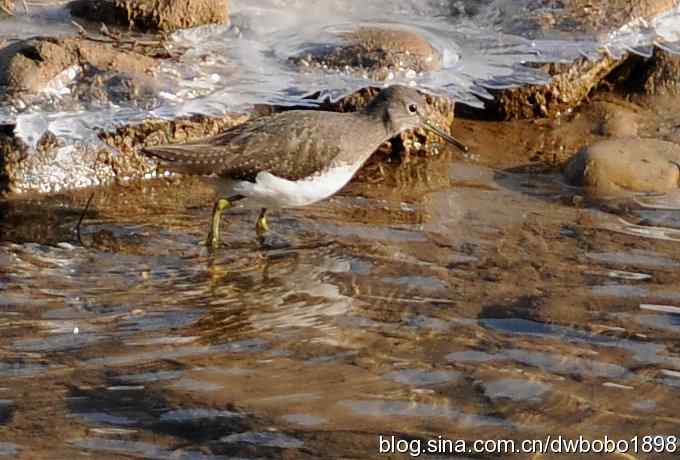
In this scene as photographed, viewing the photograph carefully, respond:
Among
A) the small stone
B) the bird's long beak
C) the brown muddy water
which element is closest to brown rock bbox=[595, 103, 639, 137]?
the small stone

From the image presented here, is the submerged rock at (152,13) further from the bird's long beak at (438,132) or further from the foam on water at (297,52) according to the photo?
the bird's long beak at (438,132)

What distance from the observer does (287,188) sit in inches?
262

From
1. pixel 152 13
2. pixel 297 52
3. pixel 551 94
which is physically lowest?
pixel 551 94

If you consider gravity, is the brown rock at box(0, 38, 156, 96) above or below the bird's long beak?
above

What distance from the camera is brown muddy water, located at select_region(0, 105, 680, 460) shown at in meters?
4.80

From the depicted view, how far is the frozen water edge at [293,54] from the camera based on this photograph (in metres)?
7.63

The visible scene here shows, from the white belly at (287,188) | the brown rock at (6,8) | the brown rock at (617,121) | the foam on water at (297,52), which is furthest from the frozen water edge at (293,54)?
the white belly at (287,188)

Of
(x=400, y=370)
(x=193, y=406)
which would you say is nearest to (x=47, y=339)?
(x=193, y=406)

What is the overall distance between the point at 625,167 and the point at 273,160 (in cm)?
209

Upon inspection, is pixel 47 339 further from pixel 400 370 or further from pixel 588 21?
pixel 588 21

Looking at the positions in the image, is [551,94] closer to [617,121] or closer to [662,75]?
[617,121]

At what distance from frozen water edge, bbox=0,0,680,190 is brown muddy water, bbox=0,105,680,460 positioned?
1.61 ft

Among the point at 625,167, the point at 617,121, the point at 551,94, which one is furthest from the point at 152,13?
the point at 625,167

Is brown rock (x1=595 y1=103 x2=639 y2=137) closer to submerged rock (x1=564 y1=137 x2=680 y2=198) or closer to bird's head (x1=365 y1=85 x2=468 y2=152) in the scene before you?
submerged rock (x1=564 y1=137 x2=680 y2=198)
